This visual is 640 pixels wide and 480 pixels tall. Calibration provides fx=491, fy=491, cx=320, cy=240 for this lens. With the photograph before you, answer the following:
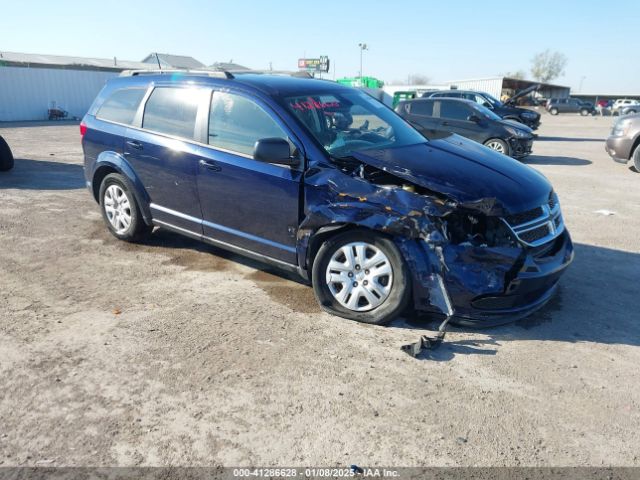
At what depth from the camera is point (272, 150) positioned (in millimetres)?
3727

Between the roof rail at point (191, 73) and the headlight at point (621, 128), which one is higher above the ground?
the roof rail at point (191, 73)

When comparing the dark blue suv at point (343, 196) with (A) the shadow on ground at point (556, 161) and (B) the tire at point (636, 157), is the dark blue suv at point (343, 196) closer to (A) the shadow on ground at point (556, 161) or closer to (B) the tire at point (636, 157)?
(B) the tire at point (636, 157)

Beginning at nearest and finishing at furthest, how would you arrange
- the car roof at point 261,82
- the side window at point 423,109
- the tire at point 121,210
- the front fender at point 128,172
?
the car roof at point 261,82, the front fender at point 128,172, the tire at point 121,210, the side window at point 423,109

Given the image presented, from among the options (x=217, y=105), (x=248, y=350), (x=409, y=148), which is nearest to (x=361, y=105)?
(x=409, y=148)

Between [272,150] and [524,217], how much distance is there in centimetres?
193

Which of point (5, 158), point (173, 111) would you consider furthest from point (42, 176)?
point (173, 111)

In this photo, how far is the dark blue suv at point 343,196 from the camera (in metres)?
3.42

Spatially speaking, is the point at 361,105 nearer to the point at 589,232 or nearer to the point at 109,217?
the point at 109,217

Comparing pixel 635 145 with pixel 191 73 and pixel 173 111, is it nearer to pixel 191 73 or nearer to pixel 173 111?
pixel 191 73

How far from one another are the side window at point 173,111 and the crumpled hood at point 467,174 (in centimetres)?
174

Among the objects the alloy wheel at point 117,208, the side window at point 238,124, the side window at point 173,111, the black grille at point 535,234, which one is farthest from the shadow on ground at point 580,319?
the alloy wheel at point 117,208

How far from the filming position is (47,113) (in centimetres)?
2688

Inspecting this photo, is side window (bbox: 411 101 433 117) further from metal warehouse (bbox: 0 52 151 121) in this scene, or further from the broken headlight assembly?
metal warehouse (bbox: 0 52 151 121)

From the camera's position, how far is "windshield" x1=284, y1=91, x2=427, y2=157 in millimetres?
4047
